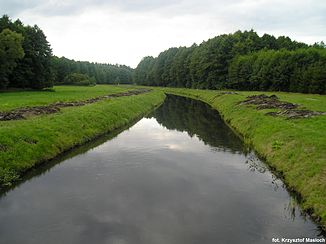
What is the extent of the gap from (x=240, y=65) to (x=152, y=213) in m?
87.0

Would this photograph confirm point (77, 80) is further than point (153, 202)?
Yes

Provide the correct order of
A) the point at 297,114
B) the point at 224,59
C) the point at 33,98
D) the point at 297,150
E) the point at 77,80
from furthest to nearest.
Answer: the point at 77,80 → the point at 224,59 → the point at 33,98 → the point at 297,114 → the point at 297,150

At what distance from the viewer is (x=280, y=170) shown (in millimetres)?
19938

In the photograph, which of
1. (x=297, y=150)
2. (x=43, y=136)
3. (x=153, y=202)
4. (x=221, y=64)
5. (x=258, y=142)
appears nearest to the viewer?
(x=153, y=202)

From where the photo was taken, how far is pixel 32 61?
3150 inches

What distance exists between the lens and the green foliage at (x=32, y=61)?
77000 millimetres

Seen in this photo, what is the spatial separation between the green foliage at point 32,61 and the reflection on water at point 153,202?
2315 inches

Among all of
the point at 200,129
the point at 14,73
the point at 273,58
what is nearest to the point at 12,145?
the point at 200,129

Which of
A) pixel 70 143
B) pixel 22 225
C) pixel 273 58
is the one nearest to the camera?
pixel 22 225

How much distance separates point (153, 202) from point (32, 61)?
7324cm

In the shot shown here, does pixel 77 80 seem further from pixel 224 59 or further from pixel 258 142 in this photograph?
pixel 258 142

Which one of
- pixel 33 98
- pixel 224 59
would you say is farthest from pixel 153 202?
pixel 224 59

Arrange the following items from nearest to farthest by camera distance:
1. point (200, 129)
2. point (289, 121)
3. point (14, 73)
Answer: point (289, 121) < point (200, 129) < point (14, 73)

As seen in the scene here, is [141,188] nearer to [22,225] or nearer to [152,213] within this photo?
[152,213]
